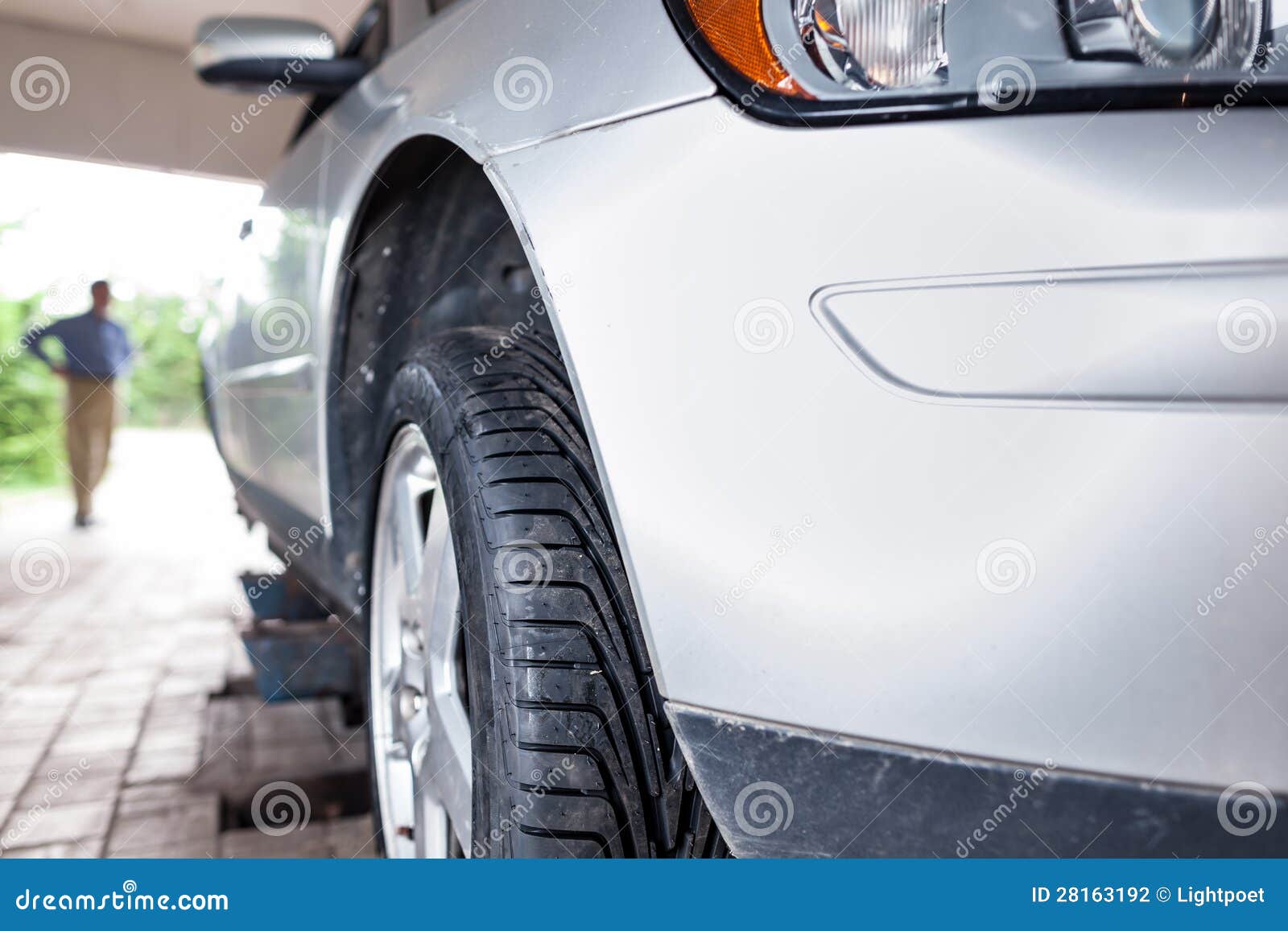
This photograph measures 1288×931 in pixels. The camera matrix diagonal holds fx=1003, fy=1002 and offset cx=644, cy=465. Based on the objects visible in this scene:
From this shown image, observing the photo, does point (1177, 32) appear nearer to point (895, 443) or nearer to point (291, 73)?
point (895, 443)

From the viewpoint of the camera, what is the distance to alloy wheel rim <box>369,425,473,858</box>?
1200 millimetres

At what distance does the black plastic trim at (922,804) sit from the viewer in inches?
27.6

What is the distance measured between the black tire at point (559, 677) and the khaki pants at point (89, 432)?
714cm

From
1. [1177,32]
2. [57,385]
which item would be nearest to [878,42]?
[1177,32]

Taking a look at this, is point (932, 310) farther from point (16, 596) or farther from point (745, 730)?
point (16, 596)

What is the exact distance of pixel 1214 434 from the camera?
0.67m

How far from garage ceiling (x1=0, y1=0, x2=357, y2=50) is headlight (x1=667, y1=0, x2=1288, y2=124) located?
9.07 meters

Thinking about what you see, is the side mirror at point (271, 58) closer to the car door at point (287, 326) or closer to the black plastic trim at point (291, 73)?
the black plastic trim at point (291, 73)

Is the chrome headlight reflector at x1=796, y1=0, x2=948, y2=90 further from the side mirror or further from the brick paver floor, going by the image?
the brick paver floor

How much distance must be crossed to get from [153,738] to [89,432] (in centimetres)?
571

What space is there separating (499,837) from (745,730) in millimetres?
306

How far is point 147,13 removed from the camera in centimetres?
930

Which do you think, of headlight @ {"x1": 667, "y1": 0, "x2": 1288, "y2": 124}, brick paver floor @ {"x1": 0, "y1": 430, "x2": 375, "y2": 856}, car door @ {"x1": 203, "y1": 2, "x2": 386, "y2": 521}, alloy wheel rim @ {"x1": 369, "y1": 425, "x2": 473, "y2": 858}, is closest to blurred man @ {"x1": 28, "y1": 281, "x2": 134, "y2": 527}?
brick paver floor @ {"x1": 0, "y1": 430, "x2": 375, "y2": 856}

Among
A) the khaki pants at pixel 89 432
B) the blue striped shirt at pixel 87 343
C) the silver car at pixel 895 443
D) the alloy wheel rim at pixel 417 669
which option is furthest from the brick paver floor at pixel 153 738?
the khaki pants at pixel 89 432
